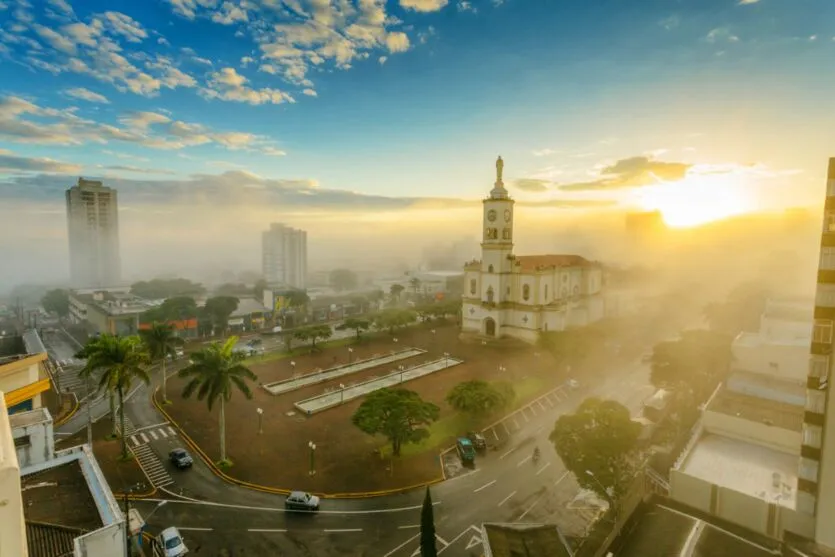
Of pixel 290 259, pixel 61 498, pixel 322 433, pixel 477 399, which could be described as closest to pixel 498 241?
pixel 477 399

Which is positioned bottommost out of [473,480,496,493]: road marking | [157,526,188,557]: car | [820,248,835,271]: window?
[473,480,496,493]: road marking

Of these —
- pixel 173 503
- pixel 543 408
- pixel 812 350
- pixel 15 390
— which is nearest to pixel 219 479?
pixel 173 503

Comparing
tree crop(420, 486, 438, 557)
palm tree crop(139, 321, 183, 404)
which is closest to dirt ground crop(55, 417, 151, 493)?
palm tree crop(139, 321, 183, 404)

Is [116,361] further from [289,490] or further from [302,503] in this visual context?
[302,503]

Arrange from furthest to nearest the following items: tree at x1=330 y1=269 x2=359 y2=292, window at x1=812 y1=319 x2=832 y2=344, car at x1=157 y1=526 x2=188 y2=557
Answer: tree at x1=330 y1=269 x2=359 y2=292 → car at x1=157 y1=526 x2=188 y2=557 → window at x1=812 y1=319 x2=832 y2=344

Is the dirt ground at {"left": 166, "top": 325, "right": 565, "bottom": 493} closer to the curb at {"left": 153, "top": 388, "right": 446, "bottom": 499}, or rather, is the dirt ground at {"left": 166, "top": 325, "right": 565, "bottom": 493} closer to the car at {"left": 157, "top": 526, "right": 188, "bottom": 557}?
the curb at {"left": 153, "top": 388, "right": 446, "bottom": 499}

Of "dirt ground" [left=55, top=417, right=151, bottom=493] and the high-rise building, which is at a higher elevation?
the high-rise building

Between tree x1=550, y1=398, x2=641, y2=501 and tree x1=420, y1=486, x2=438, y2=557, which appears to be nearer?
tree x1=420, y1=486, x2=438, y2=557
